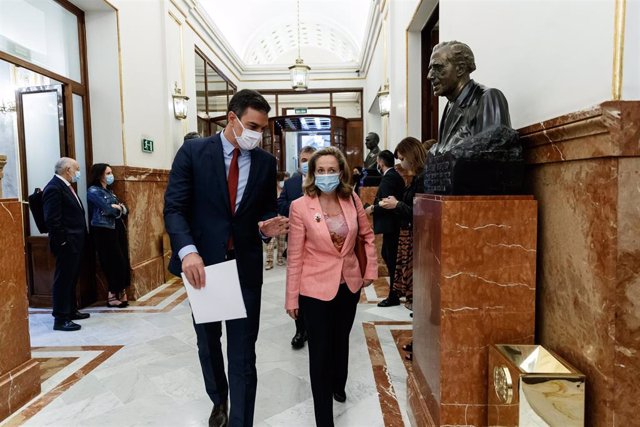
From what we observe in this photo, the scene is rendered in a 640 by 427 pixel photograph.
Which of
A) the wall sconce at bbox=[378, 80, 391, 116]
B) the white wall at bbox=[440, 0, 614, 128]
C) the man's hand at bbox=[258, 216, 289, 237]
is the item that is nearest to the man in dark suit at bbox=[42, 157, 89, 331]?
the man's hand at bbox=[258, 216, 289, 237]

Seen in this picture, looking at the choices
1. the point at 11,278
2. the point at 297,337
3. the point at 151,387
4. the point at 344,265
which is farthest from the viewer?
the point at 297,337

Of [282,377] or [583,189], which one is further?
[282,377]

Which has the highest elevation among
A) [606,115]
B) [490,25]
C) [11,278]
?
[490,25]

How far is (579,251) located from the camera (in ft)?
4.98

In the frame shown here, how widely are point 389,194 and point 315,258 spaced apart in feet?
7.03

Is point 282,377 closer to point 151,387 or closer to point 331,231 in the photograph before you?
point 151,387

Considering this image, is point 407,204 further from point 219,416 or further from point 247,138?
point 219,416

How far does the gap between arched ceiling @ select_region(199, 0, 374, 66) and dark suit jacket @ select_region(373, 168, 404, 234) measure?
24.4 feet

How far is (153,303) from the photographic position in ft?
15.9

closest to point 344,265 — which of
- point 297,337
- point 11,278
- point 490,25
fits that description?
point 297,337

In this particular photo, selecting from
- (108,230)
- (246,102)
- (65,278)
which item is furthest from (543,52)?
(108,230)

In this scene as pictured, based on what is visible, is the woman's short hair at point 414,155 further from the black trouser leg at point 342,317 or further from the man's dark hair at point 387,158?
the black trouser leg at point 342,317

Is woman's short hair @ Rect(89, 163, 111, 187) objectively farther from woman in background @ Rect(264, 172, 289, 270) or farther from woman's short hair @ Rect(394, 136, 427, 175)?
woman's short hair @ Rect(394, 136, 427, 175)

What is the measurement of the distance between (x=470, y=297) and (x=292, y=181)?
203cm
